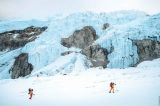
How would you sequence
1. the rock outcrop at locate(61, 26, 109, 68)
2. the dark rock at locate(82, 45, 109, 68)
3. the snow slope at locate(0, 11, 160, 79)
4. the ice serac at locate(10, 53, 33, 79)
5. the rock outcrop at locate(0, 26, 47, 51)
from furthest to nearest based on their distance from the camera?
the rock outcrop at locate(0, 26, 47, 51) → the ice serac at locate(10, 53, 33, 79) → the rock outcrop at locate(61, 26, 109, 68) → the dark rock at locate(82, 45, 109, 68) → the snow slope at locate(0, 11, 160, 79)

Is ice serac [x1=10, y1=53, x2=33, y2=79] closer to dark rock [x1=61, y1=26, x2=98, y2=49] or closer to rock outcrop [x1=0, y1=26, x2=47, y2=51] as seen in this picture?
rock outcrop [x1=0, y1=26, x2=47, y2=51]

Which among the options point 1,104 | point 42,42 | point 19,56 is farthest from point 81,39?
point 1,104

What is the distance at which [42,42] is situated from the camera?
10269 centimetres

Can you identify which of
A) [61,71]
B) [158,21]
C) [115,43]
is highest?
[158,21]

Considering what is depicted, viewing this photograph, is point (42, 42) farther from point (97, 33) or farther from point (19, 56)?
point (97, 33)

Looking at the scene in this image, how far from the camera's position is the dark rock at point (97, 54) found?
89150mm

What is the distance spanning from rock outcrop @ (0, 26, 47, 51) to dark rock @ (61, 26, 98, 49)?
15.8m

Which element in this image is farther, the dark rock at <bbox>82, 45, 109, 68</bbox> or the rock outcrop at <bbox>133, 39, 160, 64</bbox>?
the dark rock at <bbox>82, 45, 109, 68</bbox>

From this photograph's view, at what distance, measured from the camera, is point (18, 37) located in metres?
118

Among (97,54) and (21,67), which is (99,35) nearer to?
(97,54)

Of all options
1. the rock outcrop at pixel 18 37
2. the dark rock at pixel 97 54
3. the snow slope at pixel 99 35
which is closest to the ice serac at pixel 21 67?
the snow slope at pixel 99 35

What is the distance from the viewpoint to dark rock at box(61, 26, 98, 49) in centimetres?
10188

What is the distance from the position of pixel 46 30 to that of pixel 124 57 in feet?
123

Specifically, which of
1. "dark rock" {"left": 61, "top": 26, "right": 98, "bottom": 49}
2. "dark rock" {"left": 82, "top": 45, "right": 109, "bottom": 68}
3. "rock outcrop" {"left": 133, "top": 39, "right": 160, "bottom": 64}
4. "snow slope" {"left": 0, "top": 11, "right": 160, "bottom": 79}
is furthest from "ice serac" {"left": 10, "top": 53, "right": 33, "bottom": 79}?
"rock outcrop" {"left": 133, "top": 39, "right": 160, "bottom": 64}
